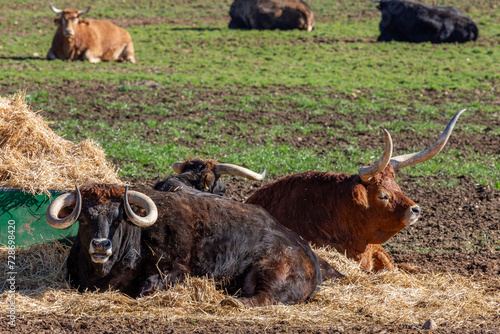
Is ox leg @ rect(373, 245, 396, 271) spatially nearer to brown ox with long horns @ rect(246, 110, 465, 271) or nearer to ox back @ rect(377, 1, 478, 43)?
brown ox with long horns @ rect(246, 110, 465, 271)

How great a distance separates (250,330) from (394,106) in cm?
1126

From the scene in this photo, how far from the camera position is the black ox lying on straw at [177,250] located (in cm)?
540

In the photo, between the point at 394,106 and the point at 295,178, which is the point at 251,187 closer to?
the point at 295,178

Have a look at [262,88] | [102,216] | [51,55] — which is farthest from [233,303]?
[51,55]

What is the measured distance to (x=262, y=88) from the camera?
1677cm

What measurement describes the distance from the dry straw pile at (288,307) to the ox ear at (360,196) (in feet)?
2.55

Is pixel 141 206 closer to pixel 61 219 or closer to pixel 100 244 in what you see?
pixel 100 244

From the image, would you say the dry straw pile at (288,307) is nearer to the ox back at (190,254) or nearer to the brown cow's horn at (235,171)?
the ox back at (190,254)

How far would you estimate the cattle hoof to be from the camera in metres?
5.25

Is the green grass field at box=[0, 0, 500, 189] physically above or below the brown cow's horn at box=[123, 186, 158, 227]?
below

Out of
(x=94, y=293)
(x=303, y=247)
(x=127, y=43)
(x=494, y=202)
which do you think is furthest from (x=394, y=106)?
(x=94, y=293)

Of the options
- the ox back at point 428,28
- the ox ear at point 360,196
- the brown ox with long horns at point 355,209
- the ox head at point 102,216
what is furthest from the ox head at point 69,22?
the ox head at point 102,216

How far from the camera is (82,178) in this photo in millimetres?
7375

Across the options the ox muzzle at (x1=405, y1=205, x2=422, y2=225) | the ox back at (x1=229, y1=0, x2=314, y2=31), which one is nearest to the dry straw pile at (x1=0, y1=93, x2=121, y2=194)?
the ox muzzle at (x1=405, y1=205, x2=422, y2=225)
